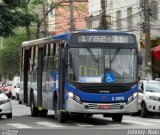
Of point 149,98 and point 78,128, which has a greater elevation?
point 149,98

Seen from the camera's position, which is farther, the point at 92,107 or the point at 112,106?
the point at 112,106

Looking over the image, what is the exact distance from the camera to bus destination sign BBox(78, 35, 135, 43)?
70.5 ft

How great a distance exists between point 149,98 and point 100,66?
238 inches

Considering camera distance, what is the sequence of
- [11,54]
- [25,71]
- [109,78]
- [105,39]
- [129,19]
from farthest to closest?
[11,54] → [129,19] → [25,71] → [105,39] → [109,78]

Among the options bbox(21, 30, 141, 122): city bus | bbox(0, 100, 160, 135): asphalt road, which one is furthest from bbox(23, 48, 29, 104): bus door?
bbox(21, 30, 141, 122): city bus

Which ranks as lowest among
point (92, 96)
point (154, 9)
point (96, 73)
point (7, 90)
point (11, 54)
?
point (7, 90)

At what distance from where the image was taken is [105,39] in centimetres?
2162

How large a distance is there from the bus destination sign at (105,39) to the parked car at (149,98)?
5329mm

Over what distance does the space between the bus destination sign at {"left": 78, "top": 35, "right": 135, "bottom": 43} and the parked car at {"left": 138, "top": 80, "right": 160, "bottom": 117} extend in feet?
17.5

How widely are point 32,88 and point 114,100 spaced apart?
6646 mm

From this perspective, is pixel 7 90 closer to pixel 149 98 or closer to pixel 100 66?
pixel 149 98


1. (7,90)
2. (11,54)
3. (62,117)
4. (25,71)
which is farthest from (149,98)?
(11,54)

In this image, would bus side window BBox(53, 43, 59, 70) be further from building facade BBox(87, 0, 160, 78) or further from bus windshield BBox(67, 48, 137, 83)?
building facade BBox(87, 0, 160, 78)

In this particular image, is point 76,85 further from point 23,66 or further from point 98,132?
point 23,66
